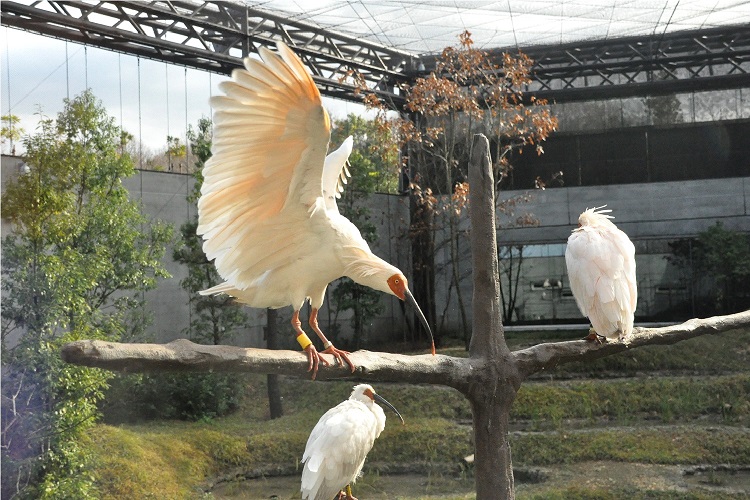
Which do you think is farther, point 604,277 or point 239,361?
point 604,277

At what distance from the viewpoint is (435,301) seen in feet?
45.3

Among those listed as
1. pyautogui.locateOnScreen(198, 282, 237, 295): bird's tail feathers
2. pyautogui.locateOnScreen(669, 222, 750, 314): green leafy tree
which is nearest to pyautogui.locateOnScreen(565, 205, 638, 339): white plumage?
pyautogui.locateOnScreen(198, 282, 237, 295): bird's tail feathers

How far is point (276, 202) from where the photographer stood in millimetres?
3160

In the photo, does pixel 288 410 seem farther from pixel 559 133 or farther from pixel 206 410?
pixel 559 133

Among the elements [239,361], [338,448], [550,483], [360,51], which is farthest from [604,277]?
[360,51]

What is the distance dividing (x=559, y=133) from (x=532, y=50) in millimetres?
1535

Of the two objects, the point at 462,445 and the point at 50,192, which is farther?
the point at 462,445

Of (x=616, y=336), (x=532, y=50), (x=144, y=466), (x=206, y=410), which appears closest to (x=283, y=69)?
(x=616, y=336)

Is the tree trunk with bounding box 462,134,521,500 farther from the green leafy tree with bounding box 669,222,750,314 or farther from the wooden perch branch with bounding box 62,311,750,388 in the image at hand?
the green leafy tree with bounding box 669,222,750,314

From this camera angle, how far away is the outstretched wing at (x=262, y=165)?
282 centimetres

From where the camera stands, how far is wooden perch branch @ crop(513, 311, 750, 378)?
11.5 feet

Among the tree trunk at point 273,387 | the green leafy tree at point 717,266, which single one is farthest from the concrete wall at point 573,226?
the tree trunk at point 273,387

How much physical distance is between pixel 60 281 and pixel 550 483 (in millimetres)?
4119

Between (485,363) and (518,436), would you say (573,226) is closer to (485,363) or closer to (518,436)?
(518,436)
